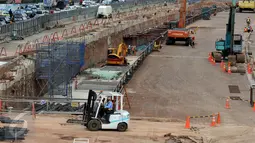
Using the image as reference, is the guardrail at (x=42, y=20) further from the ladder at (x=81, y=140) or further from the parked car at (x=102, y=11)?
the ladder at (x=81, y=140)

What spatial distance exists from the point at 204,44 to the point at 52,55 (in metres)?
31.3

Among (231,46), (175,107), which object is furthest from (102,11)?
(175,107)

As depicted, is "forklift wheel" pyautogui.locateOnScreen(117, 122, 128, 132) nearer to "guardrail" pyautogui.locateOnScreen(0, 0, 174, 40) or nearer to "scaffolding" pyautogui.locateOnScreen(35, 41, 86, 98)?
"scaffolding" pyautogui.locateOnScreen(35, 41, 86, 98)

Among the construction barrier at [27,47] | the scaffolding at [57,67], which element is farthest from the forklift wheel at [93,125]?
the construction barrier at [27,47]

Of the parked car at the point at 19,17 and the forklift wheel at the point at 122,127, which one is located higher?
the parked car at the point at 19,17

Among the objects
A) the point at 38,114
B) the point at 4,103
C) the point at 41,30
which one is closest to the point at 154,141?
the point at 38,114

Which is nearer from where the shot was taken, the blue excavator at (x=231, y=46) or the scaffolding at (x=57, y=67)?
the scaffolding at (x=57, y=67)

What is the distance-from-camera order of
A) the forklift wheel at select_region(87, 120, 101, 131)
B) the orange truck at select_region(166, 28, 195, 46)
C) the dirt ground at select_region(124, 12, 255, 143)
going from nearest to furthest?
the forklift wheel at select_region(87, 120, 101, 131)
the dirt ground at select_region(124, 12, 255, 143)
the orange truck at select_region(166, 28, 195, 46)

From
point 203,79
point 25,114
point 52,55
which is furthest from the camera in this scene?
point 203,79

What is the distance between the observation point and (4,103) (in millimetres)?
23875

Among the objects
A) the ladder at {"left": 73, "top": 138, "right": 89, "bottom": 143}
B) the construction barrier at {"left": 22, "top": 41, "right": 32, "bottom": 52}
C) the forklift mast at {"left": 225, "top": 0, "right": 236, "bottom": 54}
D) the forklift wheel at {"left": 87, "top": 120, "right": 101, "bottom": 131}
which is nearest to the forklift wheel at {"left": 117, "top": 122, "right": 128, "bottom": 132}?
the forklift wheel at {"left": 87, "top": 120, "right": 101, "bottom": 131}

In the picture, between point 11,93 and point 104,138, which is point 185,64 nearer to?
point 11,93

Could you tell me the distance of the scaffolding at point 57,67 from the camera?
30133 millimetres

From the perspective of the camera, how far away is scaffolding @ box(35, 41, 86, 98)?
30133 mm
